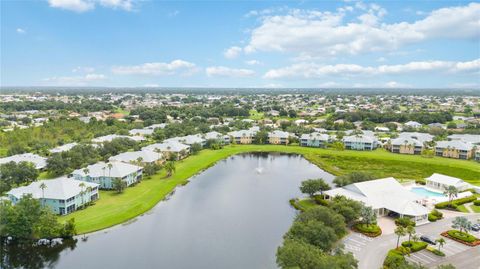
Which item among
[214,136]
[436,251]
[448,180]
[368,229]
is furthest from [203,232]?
[214,136]

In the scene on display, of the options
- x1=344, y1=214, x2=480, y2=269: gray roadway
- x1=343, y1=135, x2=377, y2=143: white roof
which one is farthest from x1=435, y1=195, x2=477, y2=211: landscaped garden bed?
x1=343, y1=135, x2=377, y2=143: white roof

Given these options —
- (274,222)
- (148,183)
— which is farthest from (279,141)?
(274,222)

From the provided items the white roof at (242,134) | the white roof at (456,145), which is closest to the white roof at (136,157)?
the white roof at (242,134)

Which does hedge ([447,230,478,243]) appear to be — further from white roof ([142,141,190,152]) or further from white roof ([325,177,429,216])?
white roof ([142,141,190,152])

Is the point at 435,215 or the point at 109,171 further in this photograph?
the point at 109,171

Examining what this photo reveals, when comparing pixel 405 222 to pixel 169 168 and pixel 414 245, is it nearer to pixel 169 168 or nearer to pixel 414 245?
pixel 414 245

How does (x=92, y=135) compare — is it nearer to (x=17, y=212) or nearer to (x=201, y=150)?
(x=201, y=150)
